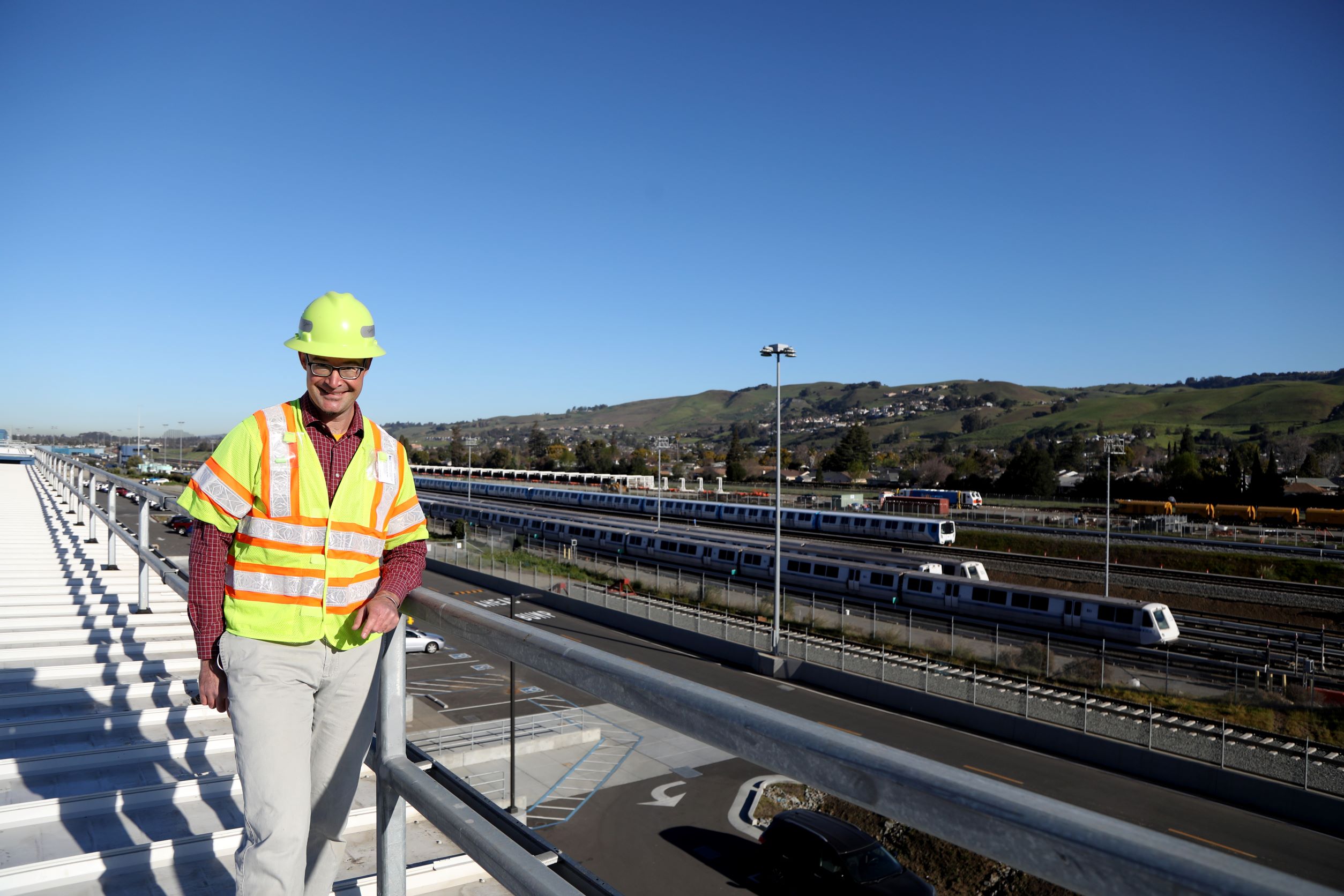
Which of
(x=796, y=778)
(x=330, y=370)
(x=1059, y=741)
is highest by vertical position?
(x=330, y=370)

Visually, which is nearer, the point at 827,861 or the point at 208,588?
the point at 208,588

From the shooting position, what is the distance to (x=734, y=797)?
41.2 feet

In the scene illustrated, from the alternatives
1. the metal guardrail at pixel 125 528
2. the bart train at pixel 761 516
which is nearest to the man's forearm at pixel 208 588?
the metal guardrail at pixel 125 528

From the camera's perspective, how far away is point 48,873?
2635mm

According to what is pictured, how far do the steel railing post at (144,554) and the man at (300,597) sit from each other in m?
4.92

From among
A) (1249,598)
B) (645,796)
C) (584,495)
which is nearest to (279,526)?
(645,796)

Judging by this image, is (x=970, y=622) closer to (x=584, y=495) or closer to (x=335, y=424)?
(x=335, y=424)

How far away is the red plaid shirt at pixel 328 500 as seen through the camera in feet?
7.74

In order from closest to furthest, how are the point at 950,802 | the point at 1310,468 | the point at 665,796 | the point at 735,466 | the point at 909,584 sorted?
1. the point at 950,802
2. the point at 665,796
3. the point at 909,584
4. the point at 1310,468
5. the point at 735,466

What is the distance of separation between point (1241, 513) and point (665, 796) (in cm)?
5602

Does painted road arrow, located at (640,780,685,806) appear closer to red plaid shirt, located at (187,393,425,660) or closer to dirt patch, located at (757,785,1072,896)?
dirt patch, located at (757,785,1072,896)

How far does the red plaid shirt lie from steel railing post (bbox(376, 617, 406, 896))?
238 millimetres

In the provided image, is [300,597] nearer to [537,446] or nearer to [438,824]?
[438,824]

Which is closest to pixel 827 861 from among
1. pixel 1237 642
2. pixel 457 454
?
pixel 1237 642
